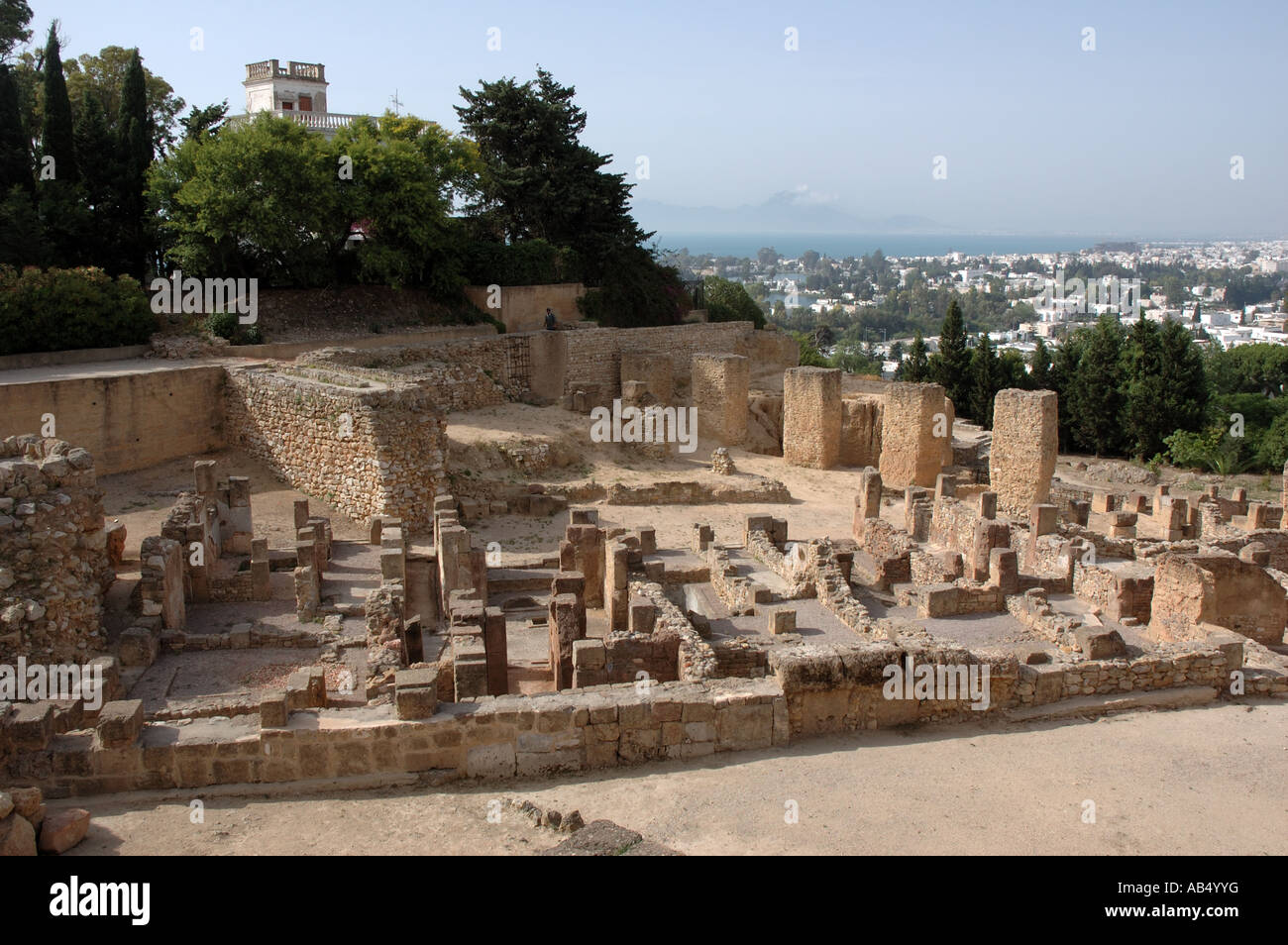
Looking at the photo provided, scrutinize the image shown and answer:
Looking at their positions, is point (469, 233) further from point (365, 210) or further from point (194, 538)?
point (194, 538)

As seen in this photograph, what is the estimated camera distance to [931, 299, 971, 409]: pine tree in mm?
43781

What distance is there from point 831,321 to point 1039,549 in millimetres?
134156

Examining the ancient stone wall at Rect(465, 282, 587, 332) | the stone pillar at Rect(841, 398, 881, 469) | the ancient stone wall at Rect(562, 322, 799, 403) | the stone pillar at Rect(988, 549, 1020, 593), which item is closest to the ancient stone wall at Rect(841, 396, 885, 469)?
the stone pillar at Rect(841, 398, 881, 469)

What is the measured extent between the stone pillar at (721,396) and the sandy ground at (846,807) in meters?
22.2

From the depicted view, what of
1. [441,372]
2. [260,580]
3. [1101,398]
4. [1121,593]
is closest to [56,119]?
[441,372]

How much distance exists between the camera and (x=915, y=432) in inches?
1090

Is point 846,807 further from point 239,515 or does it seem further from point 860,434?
point 860,434

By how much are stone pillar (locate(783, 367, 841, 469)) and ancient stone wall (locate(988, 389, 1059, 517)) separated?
5.55 m

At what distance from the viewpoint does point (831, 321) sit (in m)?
148

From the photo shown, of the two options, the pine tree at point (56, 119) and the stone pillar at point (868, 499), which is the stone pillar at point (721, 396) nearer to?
the stone pillar at point (868, 499)

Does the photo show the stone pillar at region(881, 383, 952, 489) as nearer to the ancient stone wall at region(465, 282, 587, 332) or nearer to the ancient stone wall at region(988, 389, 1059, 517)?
the ancient stone wall at region(988, 389, 1059, 517)

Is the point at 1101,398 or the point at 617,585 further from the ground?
the point at 1101,398

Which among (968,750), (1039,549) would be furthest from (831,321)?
(968,750)

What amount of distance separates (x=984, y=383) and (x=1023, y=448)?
19.3 m
